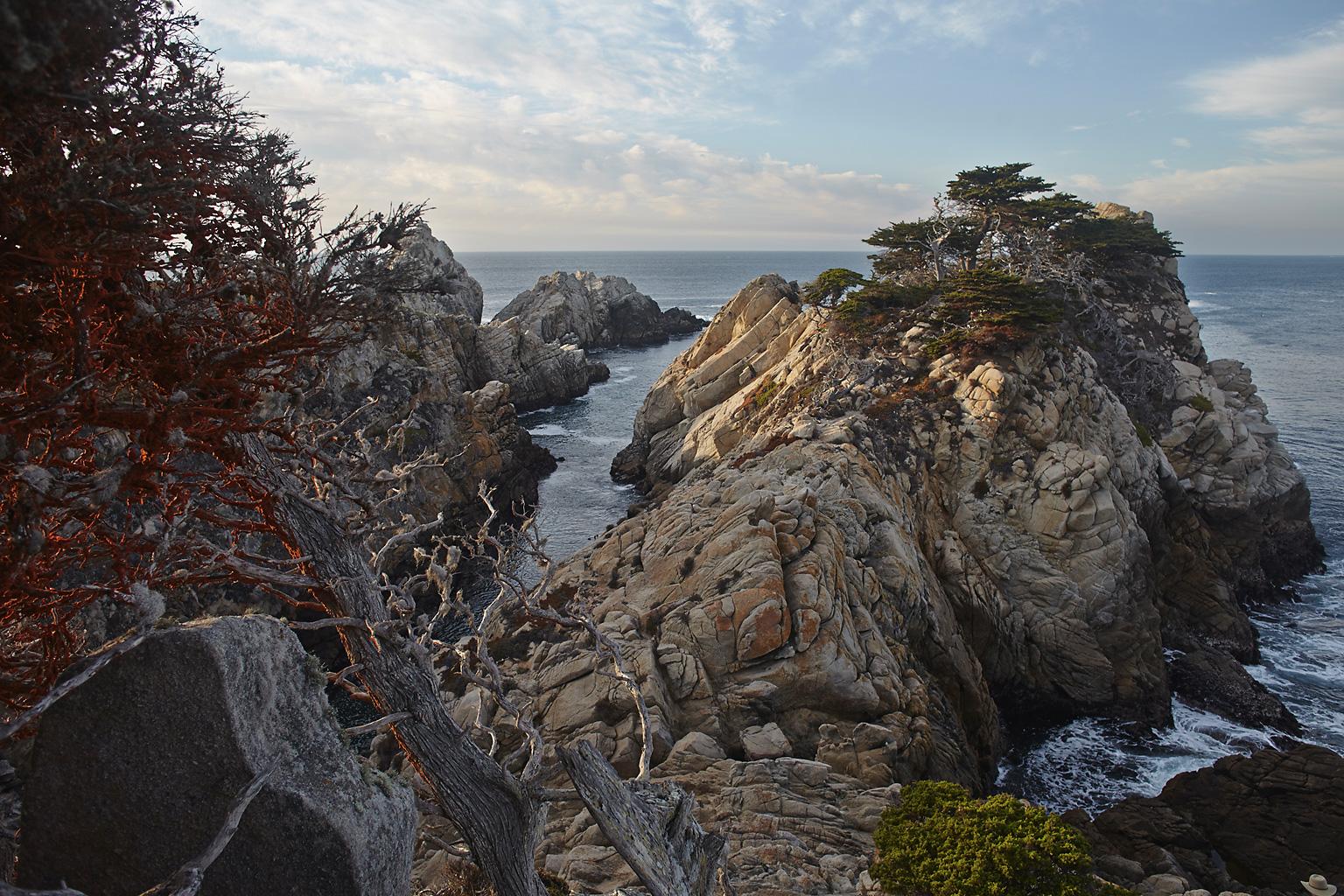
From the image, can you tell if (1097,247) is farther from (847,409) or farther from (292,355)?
(292,355)

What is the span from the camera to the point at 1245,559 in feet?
115

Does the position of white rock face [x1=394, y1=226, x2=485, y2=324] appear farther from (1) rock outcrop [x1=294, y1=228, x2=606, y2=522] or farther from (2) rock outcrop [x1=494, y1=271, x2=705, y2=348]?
(2) rock outcrop [x1=494, y1=271, x2=705, y2=348]

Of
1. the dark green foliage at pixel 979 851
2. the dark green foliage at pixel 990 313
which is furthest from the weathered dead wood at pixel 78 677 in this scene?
the dark green foliage at pixel 990 313

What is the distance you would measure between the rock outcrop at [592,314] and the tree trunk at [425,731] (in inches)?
3100

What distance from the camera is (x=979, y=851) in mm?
11352

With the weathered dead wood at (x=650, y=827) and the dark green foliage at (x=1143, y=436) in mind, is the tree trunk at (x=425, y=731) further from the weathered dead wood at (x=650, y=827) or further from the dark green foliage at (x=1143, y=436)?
the dark green foliage at (x=1143, y=436)

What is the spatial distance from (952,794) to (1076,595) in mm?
16144

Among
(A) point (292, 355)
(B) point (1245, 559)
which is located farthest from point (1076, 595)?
(A) point (292, 355)

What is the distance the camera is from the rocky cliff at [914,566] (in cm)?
1719

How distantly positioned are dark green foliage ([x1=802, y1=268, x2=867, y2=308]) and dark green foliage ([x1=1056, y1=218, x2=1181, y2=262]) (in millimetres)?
15243

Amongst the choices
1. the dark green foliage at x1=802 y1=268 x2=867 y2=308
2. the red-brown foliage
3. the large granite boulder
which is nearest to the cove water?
the dark green foliage at x1=802 y1=268 x2=867 y2=308

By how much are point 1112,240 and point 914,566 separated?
125ft

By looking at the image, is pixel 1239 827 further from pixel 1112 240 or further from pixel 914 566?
pixel 1112 240

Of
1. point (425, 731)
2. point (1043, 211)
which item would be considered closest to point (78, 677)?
point (425, 731)
